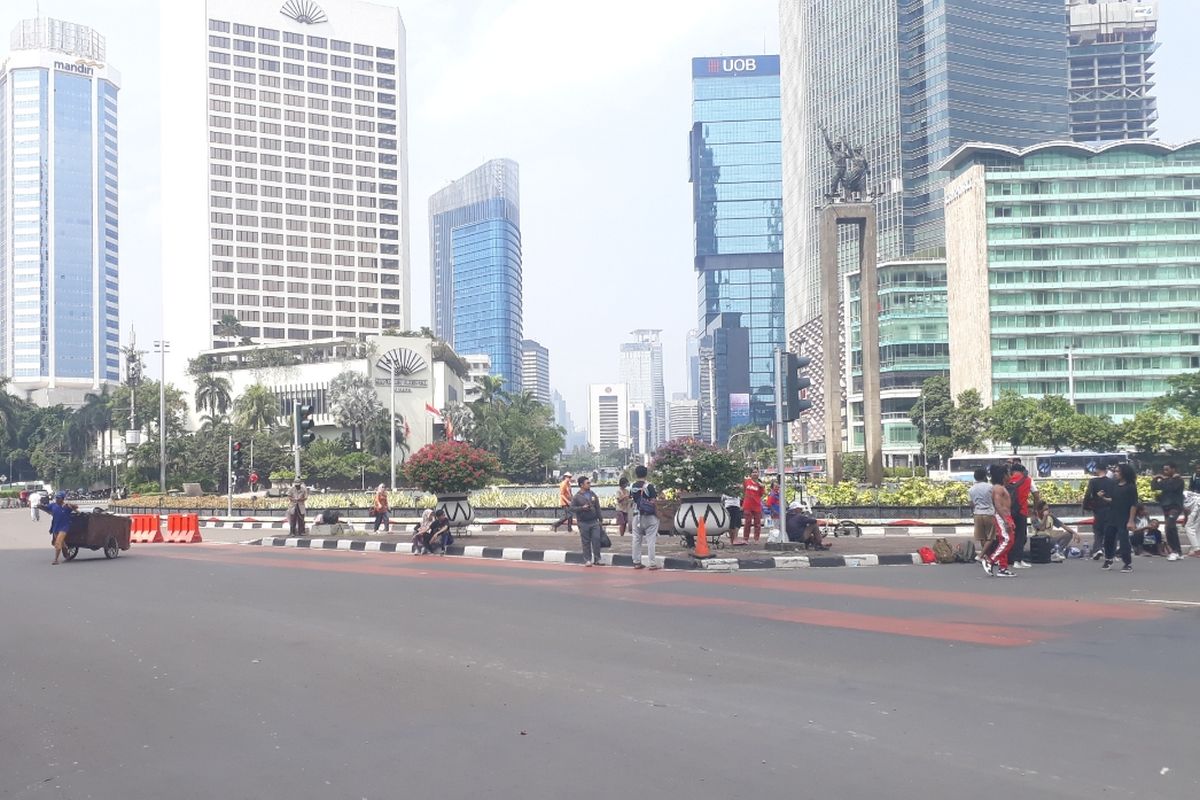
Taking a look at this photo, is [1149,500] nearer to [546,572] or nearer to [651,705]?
[546,572]

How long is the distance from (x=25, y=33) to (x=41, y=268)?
43757 mm

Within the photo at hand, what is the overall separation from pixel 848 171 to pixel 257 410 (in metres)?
63.0

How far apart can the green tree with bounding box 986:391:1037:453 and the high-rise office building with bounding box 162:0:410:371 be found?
8010 centimetres

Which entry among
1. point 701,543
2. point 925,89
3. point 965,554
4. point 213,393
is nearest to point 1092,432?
point 965,554

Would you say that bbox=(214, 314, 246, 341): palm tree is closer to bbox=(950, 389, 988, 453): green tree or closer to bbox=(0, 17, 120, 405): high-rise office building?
bbox=(0, 17, 120, 405): high-rise office building

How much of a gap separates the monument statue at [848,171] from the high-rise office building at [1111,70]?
493ft

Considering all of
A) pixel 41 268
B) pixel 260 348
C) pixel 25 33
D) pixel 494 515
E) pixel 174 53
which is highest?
pixel 25 33

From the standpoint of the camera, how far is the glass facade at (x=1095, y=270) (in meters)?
85.4


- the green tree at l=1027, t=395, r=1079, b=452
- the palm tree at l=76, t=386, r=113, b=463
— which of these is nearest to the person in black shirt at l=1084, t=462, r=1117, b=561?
the green tree at l=1027, t=395, r=1079, b=452

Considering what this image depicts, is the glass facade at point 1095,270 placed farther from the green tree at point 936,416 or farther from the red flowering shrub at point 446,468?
the red flowering shrub at point 446,468

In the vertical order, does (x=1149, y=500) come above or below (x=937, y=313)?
below

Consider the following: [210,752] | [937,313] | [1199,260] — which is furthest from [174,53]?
[210,752]

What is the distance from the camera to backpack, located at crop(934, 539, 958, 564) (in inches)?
623

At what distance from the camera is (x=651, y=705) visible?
6.31 m
